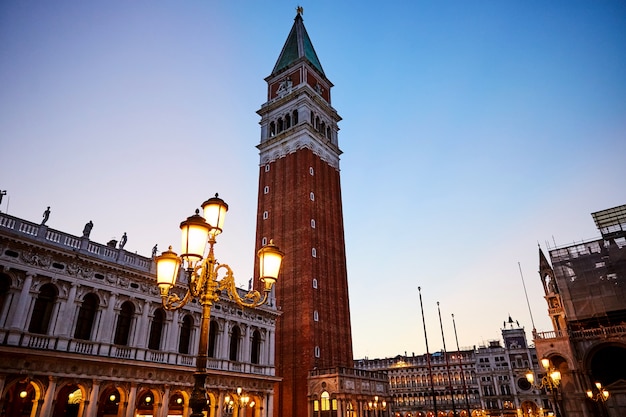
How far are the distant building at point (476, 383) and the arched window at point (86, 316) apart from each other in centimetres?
5933

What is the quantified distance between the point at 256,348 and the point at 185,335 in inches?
297

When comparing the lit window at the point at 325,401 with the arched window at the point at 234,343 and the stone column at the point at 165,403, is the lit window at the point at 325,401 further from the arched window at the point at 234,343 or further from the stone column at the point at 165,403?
the stone column at the point at 165,403

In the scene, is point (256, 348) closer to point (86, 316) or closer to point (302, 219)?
point (86, 316)

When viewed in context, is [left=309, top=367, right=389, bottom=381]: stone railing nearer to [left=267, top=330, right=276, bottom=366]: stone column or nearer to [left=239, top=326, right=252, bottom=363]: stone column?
[left=267, top=330, right=276, bottom=366]: stone column

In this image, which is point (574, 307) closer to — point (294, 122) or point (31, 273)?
point (294, 122)

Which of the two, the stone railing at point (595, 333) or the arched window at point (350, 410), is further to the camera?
the arched window at point (350, 410)

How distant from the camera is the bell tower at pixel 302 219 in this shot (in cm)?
3981

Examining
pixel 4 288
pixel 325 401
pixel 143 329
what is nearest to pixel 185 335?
pixel 143 329

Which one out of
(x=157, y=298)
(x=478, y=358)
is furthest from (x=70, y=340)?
(x=478, y=358)

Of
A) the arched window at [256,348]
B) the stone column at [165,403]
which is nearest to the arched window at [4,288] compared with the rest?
the stone column at [165,403]

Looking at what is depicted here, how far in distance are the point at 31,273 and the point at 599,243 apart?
46.0 meters

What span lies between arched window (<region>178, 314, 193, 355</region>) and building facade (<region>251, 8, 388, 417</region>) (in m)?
13.3

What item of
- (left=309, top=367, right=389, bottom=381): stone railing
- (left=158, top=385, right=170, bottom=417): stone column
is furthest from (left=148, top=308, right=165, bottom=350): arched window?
(left=309, top=367, right=389, bottom=381): stone railing

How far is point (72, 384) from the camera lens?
72.5 ft
